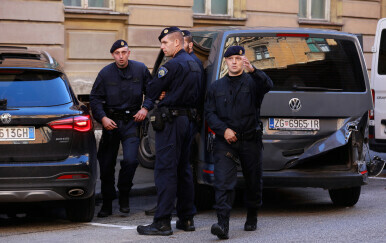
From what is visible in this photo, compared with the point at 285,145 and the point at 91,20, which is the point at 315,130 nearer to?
the point at 285,145

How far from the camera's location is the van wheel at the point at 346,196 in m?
8.60

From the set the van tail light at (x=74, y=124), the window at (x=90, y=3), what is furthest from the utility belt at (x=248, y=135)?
the window at (x=90, y=3)

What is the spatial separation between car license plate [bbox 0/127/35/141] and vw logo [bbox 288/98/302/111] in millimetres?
2397

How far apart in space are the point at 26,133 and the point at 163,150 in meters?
1.14

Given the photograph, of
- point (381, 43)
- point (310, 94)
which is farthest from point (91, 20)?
point (310, 94)

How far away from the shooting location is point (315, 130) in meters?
8.02

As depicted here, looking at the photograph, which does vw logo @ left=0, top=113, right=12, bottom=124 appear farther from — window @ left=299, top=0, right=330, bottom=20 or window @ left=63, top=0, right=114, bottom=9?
window @ left=299, top=0, right=330, bottom=20

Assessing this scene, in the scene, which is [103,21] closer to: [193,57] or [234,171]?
[193,57]

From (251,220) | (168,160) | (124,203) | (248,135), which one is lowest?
(124,203)

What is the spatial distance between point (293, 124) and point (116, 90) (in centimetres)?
172

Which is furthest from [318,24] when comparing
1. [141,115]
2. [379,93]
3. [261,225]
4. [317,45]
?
[261,225]

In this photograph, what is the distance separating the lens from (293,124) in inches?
314

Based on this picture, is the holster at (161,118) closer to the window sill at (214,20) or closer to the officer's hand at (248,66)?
the officer's hand at (248,66)

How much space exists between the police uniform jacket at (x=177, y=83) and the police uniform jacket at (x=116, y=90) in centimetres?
112
